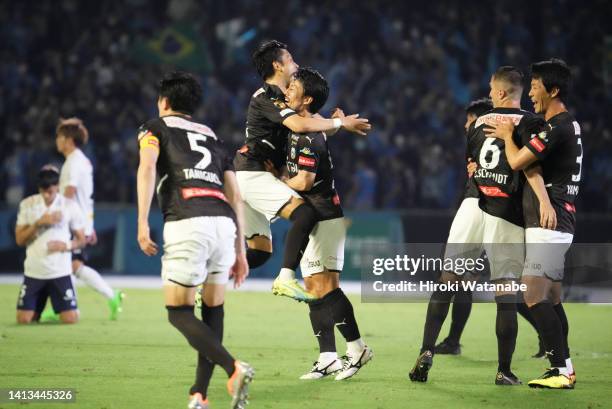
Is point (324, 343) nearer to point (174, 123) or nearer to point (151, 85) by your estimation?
point (174, 123)

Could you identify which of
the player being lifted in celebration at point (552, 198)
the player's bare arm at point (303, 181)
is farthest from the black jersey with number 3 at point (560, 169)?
the player's bare arm at point (303, 181)

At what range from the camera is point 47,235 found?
11.5 m

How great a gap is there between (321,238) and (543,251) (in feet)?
5.80

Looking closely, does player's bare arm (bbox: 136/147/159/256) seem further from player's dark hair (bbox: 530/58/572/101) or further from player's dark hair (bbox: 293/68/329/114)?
player's dark hair (bbox: 530/58/572/101)

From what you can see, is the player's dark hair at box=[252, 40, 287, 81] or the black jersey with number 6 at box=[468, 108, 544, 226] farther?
the player's dark hair at box=[252, 40, 287, 81]

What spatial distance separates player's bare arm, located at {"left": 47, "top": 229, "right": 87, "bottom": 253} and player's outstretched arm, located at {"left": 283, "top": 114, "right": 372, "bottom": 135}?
15.8ft

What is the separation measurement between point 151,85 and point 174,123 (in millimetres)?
16241

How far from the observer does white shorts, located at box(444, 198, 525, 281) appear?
732 cm

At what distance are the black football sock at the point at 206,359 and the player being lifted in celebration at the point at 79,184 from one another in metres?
5.82

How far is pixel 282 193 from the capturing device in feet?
25.8

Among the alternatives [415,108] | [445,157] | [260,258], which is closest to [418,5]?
[415,108]

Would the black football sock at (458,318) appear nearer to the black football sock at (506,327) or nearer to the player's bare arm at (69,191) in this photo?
the black football sock at (506,327)

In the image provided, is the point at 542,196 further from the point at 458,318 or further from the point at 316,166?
the point at 458,318

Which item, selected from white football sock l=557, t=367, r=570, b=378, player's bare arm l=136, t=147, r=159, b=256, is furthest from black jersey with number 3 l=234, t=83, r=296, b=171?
white football sock l=557, t=367, r=570, b=378
